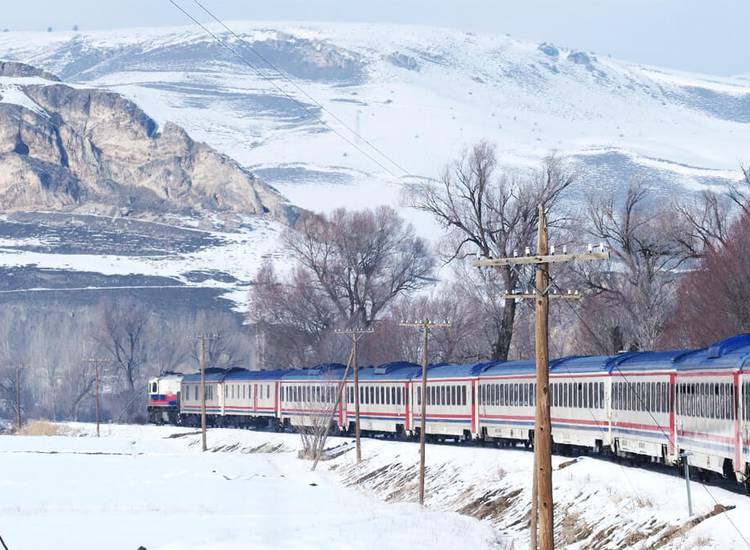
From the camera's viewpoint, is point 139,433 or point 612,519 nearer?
point 612,519

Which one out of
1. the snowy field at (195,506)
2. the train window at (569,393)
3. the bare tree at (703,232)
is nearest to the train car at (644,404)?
the train window at (569,393)

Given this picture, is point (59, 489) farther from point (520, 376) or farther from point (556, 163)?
point (556, 163)

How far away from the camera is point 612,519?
41.7 meters

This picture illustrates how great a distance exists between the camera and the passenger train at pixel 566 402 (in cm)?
3909

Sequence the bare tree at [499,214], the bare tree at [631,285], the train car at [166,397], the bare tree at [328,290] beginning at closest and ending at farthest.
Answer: the bare tree at [631,285] → the bare tree at [499,214] → the train car at [166,397] → the bare tree at [328,290]

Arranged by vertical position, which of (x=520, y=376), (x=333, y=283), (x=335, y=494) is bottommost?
(x=335, y=494)

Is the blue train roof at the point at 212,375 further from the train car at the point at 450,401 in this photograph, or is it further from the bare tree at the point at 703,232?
the train car at the point at 450,401

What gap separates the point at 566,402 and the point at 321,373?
38583mm

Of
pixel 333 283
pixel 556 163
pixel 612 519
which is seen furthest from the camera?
pixel 333 283

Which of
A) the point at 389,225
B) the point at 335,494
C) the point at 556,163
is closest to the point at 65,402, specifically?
the point at 389,225

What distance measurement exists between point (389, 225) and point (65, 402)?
46.5 meters

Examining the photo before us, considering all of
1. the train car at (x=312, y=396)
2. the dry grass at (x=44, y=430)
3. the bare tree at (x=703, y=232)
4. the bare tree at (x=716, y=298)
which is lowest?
the dry grass at (x=44, y=430)

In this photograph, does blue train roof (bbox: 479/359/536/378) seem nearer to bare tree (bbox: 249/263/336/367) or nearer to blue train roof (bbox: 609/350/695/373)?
blue train roof (bbox: 609/350/695/373)

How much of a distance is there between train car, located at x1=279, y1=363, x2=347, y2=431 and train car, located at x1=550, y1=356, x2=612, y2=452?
2681cm
